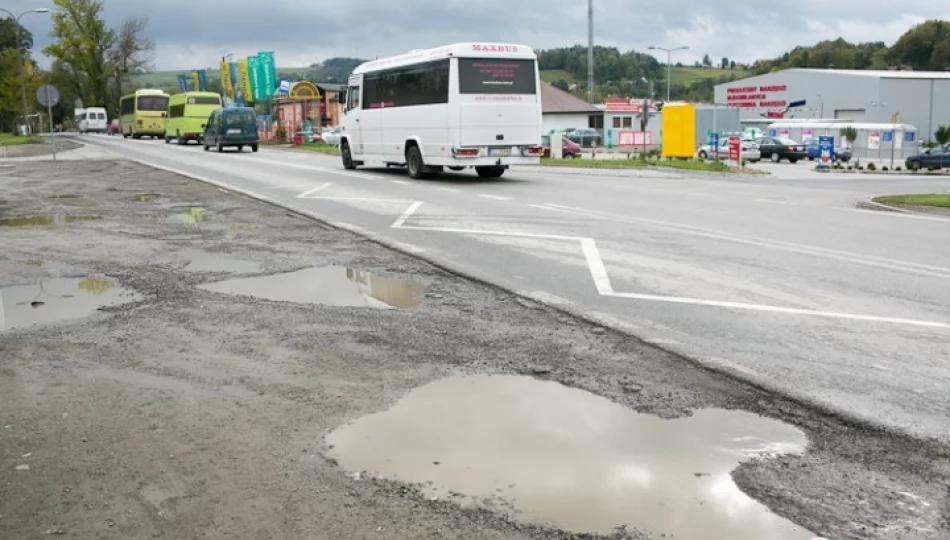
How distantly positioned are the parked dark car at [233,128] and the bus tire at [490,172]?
72.4 feet

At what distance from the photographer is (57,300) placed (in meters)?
8.16

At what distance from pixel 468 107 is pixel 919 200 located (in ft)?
33.4

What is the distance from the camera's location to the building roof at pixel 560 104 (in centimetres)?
7994

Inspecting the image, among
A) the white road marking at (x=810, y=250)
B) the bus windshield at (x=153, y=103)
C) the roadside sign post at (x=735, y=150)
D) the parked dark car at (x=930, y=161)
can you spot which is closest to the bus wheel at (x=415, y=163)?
the white road marking at (x=810, y=250)

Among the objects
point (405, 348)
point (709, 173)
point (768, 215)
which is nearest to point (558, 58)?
point (709, 173)

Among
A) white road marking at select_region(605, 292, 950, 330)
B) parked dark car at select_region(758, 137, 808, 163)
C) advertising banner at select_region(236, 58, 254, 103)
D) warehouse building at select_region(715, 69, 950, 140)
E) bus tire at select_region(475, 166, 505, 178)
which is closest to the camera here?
white road marking at select_region(605, 292, 950, 330)

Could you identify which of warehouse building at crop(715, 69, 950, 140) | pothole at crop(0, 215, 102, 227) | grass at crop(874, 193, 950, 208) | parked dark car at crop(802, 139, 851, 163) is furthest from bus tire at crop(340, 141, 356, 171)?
warehouse building at crop(715, 69, 950, 140)

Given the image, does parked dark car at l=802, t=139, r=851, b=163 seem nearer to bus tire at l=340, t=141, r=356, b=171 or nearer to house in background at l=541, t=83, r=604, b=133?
house in background at l=541, t=83, r=604, b=133

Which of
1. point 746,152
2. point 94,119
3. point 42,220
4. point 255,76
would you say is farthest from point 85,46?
point 42,220

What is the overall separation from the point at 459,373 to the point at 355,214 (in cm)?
972

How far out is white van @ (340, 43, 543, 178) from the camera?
21672 millimetres

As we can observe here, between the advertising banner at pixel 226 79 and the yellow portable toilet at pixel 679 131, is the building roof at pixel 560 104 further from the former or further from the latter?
the yellow portable toilet at pixel 679 131

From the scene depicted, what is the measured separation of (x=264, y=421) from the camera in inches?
189

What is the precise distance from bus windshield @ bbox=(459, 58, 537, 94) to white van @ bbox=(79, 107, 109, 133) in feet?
262
